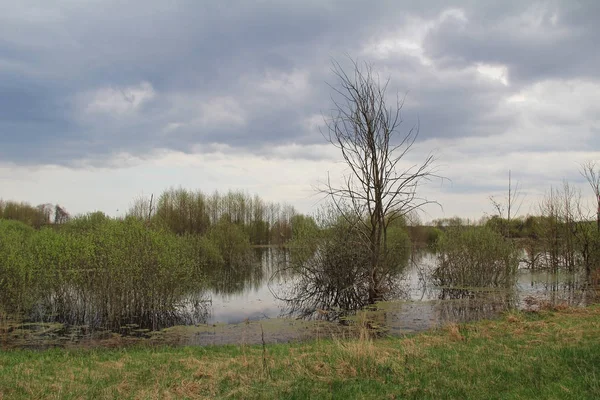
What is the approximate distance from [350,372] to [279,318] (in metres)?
8.05

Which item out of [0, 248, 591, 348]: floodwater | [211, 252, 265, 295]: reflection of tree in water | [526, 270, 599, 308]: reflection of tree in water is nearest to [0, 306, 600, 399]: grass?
[0, 248, 591, 348]: floodwater

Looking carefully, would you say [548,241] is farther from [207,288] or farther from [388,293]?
[207,288]

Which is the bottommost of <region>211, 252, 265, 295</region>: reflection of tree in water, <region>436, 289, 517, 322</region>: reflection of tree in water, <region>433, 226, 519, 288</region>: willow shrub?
<region>211, 252, 265, 295</region>: reflection of tree in water

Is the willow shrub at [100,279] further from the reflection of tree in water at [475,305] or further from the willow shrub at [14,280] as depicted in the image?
the reflection of tree in water at [475,305]

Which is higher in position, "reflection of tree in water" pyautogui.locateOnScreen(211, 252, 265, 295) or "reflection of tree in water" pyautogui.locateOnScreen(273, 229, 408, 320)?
"reflection of tree in water" pyautogui.locateOnScreen(273, 229, 408, 320)

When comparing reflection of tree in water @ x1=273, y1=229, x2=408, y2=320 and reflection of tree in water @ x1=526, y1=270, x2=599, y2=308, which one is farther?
reflection of tree in water @ x1=273, y1=229, x2=408, y2=320

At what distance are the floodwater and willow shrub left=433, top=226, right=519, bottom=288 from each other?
758mm

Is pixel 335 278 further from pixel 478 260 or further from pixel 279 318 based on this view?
pixel 478 260

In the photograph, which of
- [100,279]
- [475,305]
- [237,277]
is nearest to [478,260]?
[475,305]

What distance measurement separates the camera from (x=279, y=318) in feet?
45.2

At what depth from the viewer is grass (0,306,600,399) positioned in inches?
205

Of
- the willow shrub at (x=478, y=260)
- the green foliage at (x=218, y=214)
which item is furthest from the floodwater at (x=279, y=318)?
the green foliage at (x=218, y=214)

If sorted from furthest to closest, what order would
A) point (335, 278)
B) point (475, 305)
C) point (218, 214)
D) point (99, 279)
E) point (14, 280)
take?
1. point (218, 214)
2. point (335, 278)
3. point (475, 305)
4. point (99, 279)
5. point (14, 280)

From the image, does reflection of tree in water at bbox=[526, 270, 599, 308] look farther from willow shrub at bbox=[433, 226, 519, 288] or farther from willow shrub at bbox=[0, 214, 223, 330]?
willow shrub at bbox=[0, 214, 223, 330]
